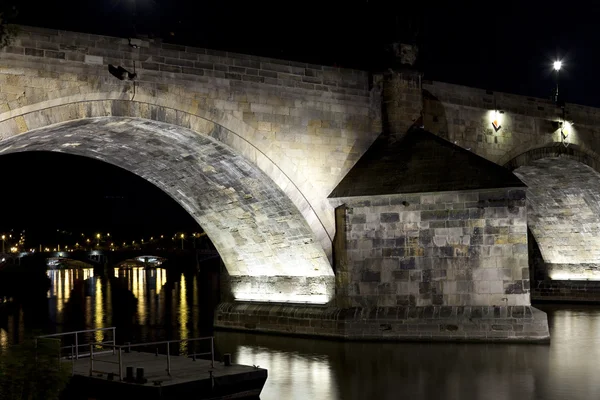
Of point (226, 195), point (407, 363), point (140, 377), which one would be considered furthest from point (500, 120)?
point (140, 377)

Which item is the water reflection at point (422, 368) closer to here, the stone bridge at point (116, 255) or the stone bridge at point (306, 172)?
the stone bridge at point (306, 172)

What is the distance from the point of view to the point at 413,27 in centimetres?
2158

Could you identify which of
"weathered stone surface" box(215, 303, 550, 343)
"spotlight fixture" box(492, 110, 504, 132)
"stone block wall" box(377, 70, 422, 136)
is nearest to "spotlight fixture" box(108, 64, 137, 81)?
"stone block wall" box(377, 70, 422, 136)

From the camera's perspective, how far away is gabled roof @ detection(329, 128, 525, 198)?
1877 cm

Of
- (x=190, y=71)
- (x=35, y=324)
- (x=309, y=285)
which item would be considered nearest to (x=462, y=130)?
(x=309, y=285)

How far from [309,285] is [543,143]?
30.9 ft

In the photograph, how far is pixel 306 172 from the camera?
64.8ft

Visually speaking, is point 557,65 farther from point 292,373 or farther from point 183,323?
A: point 292,373

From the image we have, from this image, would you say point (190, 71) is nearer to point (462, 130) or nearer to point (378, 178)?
point (378, 178)

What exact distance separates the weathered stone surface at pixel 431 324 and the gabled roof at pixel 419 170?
260cm

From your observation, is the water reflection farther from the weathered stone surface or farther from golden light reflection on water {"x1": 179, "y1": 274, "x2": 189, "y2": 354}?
golden light reflection on water {"x1": 179, "y1": 274, "x2": 189, "y2": 354}

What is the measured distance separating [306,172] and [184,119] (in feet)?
11.4

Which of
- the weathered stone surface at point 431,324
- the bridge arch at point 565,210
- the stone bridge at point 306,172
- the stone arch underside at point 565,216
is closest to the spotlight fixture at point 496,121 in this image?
the stone bridge at point 306,172

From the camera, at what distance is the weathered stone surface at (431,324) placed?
18266mm
